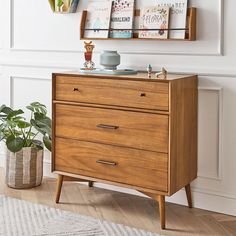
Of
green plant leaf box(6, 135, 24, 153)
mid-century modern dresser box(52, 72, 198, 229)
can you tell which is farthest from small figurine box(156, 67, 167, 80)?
green plant leaf box(6, 135, 24, 153)

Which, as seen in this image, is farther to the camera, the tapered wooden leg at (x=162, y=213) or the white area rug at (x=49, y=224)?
the tapered wooden leg at (x=162, y=213)

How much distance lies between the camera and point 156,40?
9.91 feet

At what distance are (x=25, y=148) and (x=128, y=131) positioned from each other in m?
0.89

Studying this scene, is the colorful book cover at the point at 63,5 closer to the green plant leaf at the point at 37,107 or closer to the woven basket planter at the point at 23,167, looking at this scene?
the green plant leaf at the point at 37,107

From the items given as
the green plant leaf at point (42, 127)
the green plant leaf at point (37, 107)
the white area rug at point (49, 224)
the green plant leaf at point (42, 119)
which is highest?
the green plant leaf at point (37, 107)

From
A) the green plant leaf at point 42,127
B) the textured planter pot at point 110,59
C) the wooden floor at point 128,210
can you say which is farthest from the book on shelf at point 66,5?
the wooden floor at point 128,210

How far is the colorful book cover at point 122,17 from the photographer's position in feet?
10.0

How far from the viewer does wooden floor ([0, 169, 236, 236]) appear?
267 cm

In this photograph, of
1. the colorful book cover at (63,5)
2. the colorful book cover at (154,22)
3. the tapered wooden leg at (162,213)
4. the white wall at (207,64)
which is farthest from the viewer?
the colorful book cover at (63,5)

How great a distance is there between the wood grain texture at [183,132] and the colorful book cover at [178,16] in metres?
0.29

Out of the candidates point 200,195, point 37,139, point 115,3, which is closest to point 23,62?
A: point 37,139

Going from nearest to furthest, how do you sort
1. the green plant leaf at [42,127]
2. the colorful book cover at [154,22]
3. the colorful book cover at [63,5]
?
the colorful book cover at [154,22]
the green plant leaf at [42,127]
the colorful book cover at [63,5]

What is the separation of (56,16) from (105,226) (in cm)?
163

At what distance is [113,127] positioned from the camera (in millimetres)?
2770
